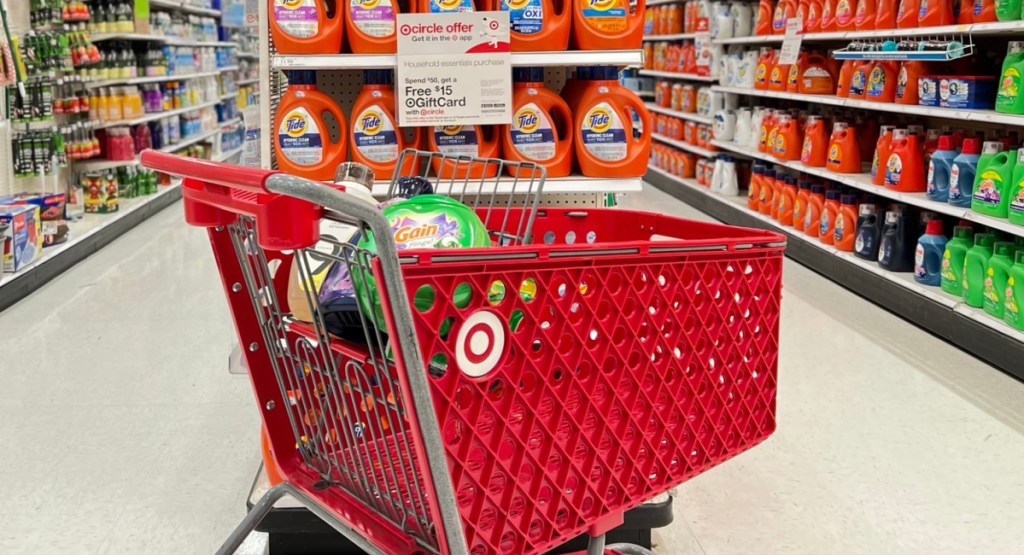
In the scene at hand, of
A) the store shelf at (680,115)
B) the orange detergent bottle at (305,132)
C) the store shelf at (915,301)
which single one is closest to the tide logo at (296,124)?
the orange detergent bottle at (305,132)

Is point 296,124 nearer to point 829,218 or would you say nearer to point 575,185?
point 575,185

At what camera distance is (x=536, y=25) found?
2.37 m

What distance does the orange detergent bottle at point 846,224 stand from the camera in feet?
16.4

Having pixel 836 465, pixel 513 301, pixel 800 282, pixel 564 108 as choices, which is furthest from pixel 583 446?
pixel 800 282

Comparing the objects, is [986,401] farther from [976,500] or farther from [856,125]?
[856,125]

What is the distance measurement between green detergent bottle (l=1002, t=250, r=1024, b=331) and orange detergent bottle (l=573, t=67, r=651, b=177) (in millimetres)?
1804

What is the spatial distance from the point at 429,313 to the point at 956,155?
12.0ft

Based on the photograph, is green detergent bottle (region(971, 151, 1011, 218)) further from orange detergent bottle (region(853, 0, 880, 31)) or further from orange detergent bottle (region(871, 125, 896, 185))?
orange detergent bottle (region(853, 0, 880, 31))

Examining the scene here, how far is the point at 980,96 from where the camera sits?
3990mm

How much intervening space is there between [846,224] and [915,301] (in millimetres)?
928

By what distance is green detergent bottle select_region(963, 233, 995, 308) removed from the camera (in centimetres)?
378

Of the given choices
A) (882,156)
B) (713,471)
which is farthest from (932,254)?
(713,471)

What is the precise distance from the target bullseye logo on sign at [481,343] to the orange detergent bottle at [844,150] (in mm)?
4433

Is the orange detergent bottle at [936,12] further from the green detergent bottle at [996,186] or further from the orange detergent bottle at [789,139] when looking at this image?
the orange detergent bottle at [789,139]
